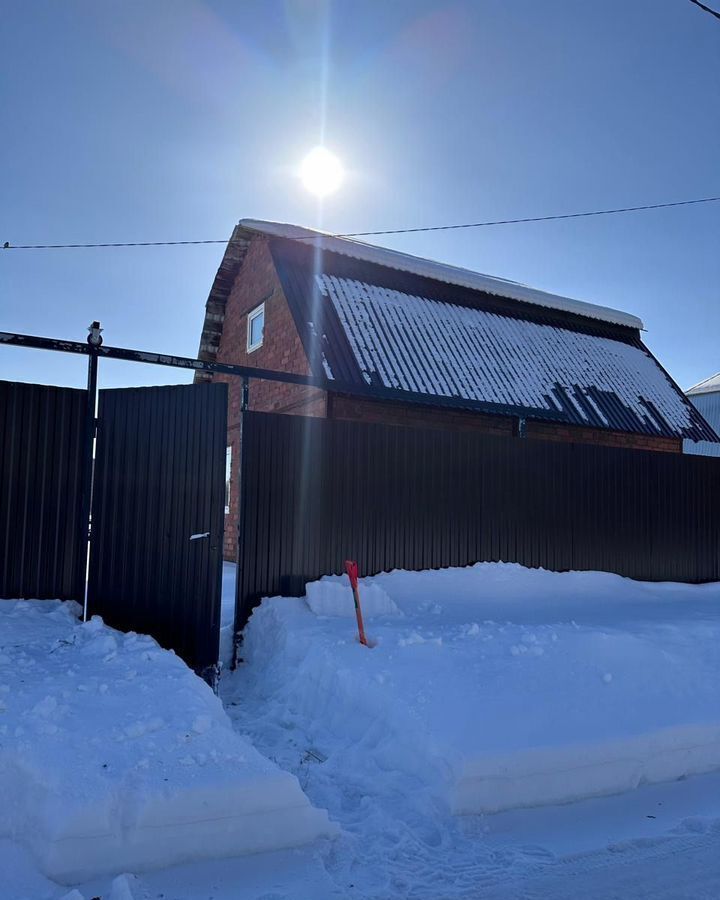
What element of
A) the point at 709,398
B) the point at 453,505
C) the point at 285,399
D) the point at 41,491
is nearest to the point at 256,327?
the point at 285,399

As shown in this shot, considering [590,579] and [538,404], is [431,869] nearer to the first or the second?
[590,579]

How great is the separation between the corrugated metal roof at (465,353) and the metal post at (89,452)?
4385 mm

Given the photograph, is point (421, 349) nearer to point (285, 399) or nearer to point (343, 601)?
point (285, 399)

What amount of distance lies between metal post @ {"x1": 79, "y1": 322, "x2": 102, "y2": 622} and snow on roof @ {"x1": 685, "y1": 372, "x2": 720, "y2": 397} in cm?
2946

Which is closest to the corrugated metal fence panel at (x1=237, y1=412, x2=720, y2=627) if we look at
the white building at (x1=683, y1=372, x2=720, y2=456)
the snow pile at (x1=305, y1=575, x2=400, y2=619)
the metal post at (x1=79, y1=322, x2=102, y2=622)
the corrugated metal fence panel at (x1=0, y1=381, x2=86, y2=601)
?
the snow pile at (x1=305, y1=575, x2=400, y2=619)

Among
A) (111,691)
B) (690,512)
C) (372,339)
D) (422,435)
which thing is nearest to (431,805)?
(111,691)

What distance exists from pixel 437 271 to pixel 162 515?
9176mm

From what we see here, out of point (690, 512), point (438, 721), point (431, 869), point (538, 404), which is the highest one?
point (538, 404)

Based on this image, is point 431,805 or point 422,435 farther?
point 422,435

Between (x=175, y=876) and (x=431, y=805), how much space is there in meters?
1.34

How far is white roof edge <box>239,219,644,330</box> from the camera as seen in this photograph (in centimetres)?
1186

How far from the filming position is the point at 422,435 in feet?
23.4

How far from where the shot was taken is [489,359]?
1184cm

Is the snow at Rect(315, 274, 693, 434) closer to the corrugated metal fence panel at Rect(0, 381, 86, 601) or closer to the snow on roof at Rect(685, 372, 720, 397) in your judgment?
the corrugated metal fence panel at Rect(0, 381, 86, 601)
